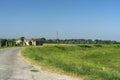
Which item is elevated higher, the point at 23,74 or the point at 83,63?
the point at 23,74

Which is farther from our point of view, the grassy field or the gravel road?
the grassy field

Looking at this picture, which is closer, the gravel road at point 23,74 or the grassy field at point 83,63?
the gravel road at point 23,74

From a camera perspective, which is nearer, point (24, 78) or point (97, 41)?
point (24, 78)

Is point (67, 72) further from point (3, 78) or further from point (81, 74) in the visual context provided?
point (3, 78)

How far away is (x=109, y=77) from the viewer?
15.0 meters

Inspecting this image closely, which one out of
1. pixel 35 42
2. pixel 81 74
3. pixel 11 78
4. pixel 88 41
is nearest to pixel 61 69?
pixel 81 74

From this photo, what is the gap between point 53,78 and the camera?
15820 millimetres

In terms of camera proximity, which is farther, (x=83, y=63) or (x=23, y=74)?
(x=83, y=63)

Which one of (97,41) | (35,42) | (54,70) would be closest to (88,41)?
(97,41)

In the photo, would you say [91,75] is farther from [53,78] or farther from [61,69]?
[61,69]

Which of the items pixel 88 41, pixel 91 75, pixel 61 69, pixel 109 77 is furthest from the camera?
pixel 88 41

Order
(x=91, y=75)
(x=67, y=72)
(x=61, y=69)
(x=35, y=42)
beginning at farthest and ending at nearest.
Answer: (x=35, y=42)
(x=61, y=69)
(x=67, y=72)
(x=91, y=75)

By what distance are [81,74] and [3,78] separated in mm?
3753

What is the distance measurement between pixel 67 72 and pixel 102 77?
304cm
